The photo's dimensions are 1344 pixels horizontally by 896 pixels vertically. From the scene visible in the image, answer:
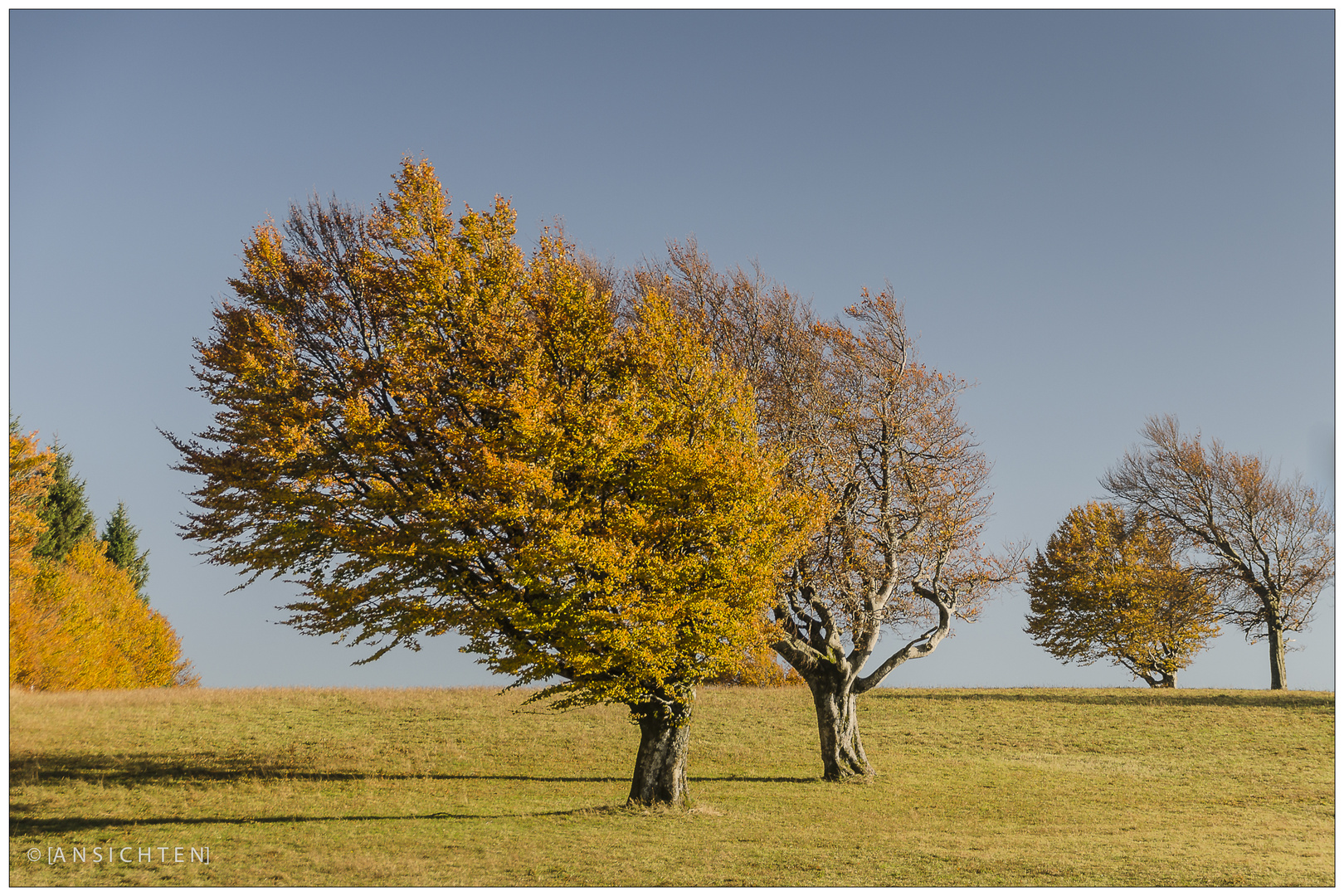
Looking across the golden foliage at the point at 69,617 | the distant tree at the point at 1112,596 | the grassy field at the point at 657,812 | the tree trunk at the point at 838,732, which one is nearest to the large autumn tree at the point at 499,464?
the grassy field at the point at 657,812

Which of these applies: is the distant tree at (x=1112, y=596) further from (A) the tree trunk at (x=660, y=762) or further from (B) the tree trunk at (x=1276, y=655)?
(A) the tree trunk at (x=660, y=762)

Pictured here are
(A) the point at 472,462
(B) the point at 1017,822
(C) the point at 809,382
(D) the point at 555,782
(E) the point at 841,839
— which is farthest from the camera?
(C) the point at 809,382

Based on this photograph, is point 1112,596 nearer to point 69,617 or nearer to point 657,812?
point 657,812

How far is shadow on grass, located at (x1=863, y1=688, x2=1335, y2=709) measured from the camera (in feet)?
120

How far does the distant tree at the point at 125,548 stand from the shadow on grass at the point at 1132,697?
48.7 meters

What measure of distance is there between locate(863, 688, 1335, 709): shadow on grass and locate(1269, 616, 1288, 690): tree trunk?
0.76 metres

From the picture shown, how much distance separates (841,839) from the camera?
15930 millimetres

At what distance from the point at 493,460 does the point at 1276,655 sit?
131 feet

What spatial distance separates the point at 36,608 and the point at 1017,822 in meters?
36.8

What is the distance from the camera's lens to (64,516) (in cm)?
5166

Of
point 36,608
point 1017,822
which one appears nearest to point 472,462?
point 1017,822

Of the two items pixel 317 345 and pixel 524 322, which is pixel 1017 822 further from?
pixel 317 345

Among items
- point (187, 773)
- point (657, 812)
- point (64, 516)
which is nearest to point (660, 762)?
point (657, 812)

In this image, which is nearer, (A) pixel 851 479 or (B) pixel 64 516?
(A) pixel 851 479
